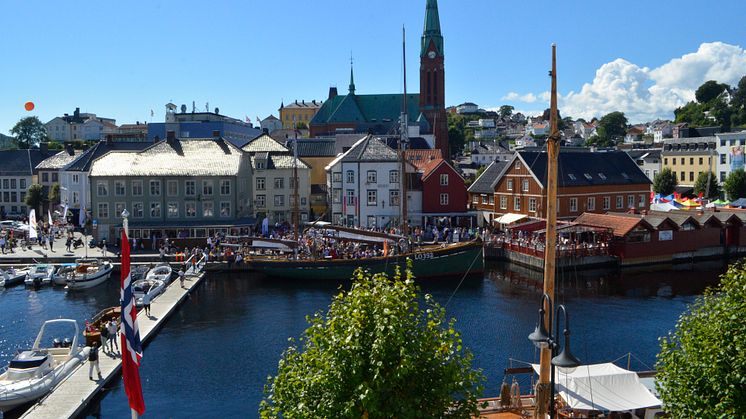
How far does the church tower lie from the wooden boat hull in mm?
73337

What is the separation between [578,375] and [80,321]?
28.5 metres

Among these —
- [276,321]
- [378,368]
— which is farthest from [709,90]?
[378,368]

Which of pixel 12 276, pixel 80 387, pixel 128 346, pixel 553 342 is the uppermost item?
pixel 553 342

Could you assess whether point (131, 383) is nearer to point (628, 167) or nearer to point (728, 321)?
point (728, 321)

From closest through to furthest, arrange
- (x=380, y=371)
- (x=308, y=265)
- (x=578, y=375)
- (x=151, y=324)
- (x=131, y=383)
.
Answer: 1. (x=380, y=371)
2. (x=131, y=383)
3. (x=578, y=375)
4. (x=151, y=324)
5. (x=308, y=265)

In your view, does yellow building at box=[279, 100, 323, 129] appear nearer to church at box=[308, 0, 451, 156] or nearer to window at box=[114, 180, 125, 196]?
church at box=[308, 0, 451, 156]

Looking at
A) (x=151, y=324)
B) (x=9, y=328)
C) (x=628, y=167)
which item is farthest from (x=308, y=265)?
(x=628, y=167)

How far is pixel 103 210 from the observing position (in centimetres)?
6194

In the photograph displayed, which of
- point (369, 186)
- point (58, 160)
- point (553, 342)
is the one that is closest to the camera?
point (553, 342)

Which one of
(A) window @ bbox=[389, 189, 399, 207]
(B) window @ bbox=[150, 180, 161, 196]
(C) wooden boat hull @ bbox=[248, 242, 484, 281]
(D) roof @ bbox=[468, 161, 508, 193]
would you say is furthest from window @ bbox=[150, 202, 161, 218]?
(D) roof @ bbox=[468, 161, 508, 193]

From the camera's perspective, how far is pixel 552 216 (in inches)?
598

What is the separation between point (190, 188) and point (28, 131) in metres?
106

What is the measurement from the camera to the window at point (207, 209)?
62.8 m

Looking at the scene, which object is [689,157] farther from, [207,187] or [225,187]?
[207,187]
